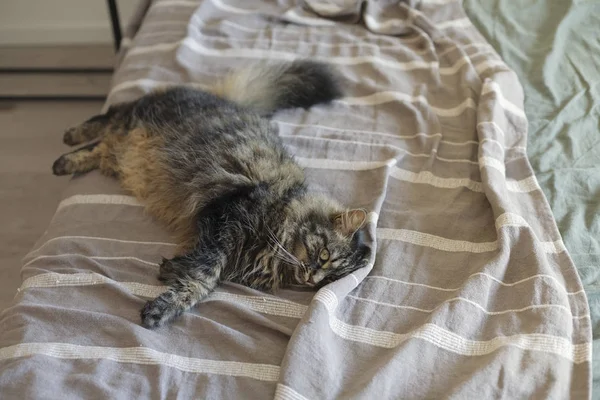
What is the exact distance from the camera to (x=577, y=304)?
1172mm

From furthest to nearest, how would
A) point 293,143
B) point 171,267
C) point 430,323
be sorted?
1. point 293,143
2. point 171,267
3. point 430,323

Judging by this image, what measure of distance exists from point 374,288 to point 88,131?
1182mm

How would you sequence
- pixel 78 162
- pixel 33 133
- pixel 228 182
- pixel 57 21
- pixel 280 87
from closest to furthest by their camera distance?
1. pixel 228 182
2. pixel 78 162
3. pixel 280 87
4. pixel 33 133
5. pixel 57 21

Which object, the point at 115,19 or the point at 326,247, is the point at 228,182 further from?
the point at 115,19

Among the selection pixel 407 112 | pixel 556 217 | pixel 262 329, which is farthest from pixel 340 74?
pixel 262 329

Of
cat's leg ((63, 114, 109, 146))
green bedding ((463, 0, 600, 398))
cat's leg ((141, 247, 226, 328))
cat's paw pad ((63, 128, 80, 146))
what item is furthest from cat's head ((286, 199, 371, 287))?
cat's paw pad ((63, 128, 80, 146))

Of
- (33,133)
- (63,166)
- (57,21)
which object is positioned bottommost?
(33,133)

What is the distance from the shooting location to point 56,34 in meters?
3.23

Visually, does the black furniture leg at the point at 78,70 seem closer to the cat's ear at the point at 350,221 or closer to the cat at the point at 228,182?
the cat at the point at 228,182

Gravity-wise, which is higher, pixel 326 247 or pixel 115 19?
pixel 326 247

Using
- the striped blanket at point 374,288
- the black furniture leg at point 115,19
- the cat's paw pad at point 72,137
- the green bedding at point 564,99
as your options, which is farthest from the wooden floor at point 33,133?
the green bedding at point 564,99

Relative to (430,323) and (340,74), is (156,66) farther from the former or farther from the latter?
(430,323)

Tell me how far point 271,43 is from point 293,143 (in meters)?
0.58

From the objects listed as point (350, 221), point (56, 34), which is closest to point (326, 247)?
point (350, 221)
